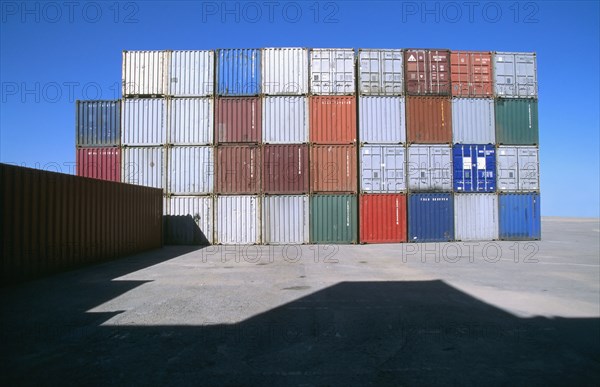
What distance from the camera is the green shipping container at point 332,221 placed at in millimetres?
20281

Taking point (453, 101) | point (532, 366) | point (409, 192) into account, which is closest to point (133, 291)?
point (532, 366)

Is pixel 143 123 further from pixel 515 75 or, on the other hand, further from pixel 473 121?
pixel 515 75

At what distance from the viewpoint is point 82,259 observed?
487 inches

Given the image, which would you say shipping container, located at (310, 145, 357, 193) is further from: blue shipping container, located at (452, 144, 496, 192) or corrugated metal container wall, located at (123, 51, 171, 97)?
corrugated metal container wall, located at (123, 51, 171, 97)

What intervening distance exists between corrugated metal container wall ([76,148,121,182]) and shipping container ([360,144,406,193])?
44.3 feet

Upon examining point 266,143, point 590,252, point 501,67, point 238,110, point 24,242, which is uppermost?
point 501,67

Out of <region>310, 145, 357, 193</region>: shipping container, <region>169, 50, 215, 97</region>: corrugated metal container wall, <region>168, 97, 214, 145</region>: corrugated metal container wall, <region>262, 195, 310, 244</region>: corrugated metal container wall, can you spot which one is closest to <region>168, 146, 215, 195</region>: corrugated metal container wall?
<region>168, 97, 214, 145</region>: corrugated metal container wall

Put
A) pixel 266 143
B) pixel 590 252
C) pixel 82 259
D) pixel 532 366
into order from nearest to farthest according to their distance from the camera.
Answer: pixel 532 366, pixel 82 259, pixel 590 252, pixel 266 143

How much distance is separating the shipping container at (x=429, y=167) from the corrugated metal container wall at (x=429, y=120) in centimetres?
48

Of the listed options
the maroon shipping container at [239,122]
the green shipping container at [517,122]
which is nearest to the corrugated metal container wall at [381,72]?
the green shipping container at [517,122]

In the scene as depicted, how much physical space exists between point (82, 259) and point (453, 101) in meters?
19.6

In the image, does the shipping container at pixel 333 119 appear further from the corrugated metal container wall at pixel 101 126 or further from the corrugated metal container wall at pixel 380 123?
the corrugated metal container wall at pixel 101 126

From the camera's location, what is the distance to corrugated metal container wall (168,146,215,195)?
20.4 metres

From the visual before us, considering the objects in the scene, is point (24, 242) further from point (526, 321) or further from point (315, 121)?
point (315, 121)
